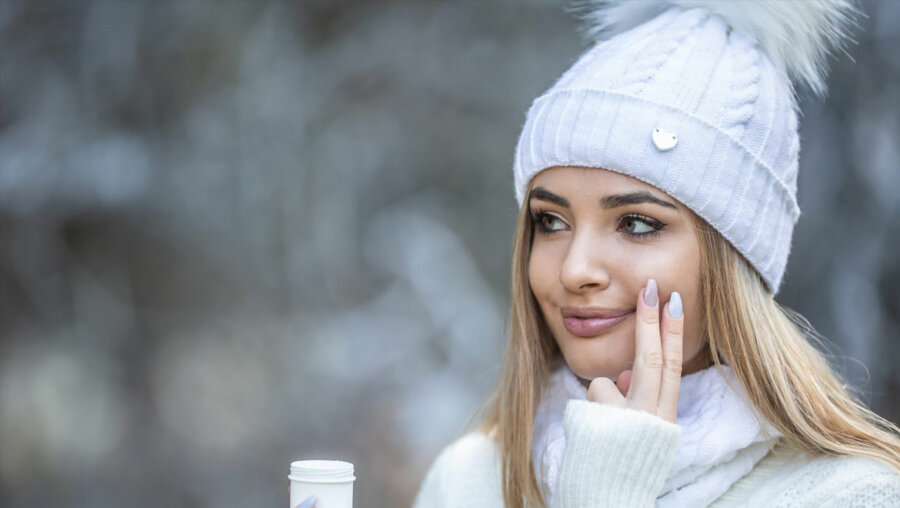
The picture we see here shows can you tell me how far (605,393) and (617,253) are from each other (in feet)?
0.82

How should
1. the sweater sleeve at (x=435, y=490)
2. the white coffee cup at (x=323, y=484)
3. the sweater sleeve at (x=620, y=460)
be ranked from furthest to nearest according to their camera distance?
the sweater sleeve at (x=435, y=490), the sweater sleeve at (x=620, y=460), the white coffee cup at (x=323, y=484)

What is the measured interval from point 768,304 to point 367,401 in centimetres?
196

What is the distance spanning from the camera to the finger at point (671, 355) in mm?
1497

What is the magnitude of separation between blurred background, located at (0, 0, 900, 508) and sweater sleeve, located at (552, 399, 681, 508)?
1965mm

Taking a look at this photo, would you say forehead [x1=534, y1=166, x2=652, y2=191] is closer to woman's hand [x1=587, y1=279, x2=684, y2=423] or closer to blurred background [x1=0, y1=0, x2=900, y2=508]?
woman's hand [x1=587, y1=279, x2=684, y2=423]

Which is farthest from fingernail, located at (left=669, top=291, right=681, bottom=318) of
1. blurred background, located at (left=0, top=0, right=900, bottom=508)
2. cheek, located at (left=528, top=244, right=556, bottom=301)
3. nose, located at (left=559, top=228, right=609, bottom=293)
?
blurred background, located at (left=0, top=0, right=900, bottom=508)

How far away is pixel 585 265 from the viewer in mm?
1561

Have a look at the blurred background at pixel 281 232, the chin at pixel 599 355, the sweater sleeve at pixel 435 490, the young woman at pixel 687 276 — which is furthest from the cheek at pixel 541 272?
the blurred background at pixel 281 232

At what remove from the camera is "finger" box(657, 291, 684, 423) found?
150 centimetres

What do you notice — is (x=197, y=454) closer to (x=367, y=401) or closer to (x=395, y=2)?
(x=367, y=401)

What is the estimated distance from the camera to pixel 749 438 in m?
1.56

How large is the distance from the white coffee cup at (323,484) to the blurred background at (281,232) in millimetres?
2203

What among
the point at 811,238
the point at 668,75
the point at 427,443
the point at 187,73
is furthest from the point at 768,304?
the point at 187,73

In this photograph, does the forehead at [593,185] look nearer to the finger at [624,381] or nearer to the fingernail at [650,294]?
the fingernail at [650,294]
